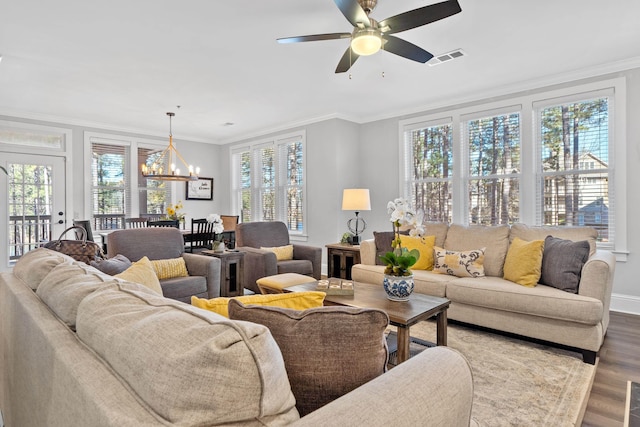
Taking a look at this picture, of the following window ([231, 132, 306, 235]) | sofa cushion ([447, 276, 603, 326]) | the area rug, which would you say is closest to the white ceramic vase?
the area rug

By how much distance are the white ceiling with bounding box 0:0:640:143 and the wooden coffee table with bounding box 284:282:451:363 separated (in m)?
2.12

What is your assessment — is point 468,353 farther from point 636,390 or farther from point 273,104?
point 273,104

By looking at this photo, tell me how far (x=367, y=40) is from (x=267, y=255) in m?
2.51

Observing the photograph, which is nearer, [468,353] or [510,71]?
[468,353]

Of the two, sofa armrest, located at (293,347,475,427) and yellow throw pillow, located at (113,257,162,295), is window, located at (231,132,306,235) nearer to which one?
yellow throw pillow, located at (113,257,162,295)

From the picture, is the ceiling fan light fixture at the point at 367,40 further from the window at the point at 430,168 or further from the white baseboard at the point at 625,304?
the white baseboard at the point at 625,304

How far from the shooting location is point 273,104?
16.7 feet

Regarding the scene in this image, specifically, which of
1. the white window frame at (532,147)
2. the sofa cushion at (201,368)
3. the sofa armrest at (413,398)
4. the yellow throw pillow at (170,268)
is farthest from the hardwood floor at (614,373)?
the yellow throw pillow at (170,268)

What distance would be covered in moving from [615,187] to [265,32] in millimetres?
3766

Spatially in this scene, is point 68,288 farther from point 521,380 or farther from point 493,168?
point 493,168

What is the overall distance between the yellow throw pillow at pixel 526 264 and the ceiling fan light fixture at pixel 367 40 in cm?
211

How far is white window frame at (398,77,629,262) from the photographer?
12.0ft

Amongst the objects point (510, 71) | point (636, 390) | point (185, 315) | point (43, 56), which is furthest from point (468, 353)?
point (43, 56)

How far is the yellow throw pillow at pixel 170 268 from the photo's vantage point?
3.30 meters
